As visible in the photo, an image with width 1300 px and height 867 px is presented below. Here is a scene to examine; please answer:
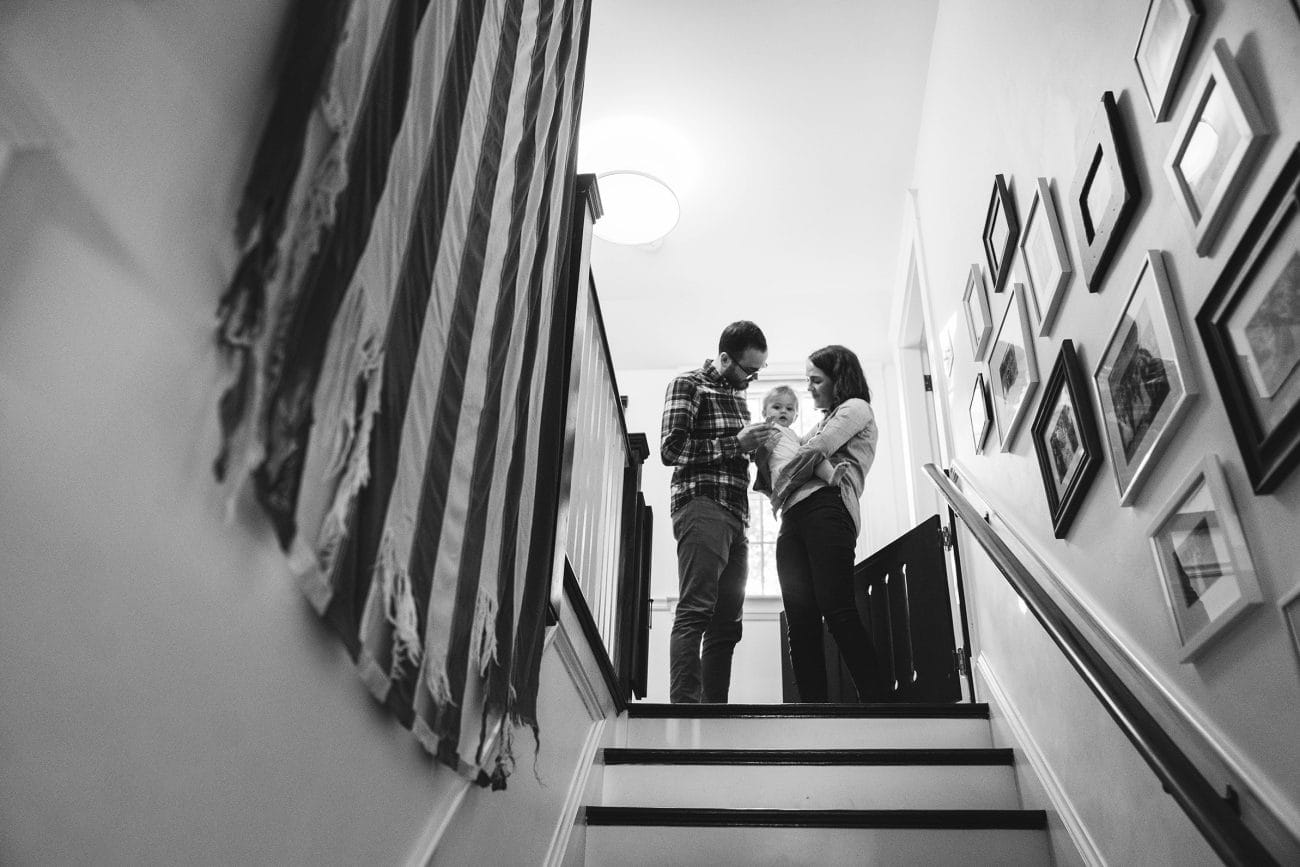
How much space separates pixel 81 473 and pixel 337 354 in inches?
12.5

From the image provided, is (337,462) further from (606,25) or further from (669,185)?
(669,185)

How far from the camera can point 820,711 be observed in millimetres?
3037

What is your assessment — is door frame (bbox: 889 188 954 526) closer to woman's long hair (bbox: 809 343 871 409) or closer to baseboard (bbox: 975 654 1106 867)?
woman's long hair (bbox: 809 343 871 409)

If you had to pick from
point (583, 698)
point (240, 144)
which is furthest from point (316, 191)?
point (583, 698)

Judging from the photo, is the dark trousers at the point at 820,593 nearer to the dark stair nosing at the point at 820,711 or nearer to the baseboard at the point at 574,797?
the dark stair nosing at the point at 820,711

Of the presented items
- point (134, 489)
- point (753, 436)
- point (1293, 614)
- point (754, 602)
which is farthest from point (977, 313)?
point (754, 602)

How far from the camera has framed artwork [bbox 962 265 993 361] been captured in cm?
310

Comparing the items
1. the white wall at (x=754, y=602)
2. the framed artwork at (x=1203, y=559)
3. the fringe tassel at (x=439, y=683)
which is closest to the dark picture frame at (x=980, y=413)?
the framed artwork at (x=1203, y=559)

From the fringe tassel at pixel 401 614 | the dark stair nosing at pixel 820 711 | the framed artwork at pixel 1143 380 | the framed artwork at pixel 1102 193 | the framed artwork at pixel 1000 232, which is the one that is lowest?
the fringe tassel at pixel 401 614

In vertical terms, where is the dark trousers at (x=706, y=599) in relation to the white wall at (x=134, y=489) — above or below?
above

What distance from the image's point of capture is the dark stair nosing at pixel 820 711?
3.02m

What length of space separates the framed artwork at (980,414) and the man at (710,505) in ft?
2.19

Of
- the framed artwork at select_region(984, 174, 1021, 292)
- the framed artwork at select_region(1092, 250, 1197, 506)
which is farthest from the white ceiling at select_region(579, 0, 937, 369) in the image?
the framed artwork at select_region(1092, 250, 1197, 506)

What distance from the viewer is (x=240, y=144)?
3.55 ft
